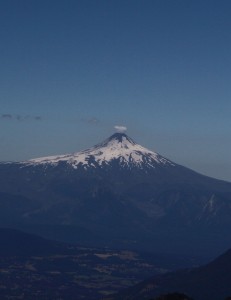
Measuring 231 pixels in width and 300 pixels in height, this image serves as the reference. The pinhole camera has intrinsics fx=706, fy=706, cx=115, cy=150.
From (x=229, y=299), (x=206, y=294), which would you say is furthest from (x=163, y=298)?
(x=206, y=294)

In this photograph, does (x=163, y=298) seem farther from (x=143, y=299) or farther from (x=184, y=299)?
(x=143, y=299)

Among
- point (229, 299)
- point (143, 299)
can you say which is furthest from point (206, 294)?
point (229, 299)

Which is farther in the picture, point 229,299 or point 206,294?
point 206,294

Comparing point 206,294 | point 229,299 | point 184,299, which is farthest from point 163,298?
point 206,294

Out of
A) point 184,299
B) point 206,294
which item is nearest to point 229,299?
point 184,299

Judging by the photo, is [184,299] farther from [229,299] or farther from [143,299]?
[143,299]

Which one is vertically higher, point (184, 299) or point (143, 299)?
point (184, 299)

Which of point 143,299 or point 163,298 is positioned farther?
point 143,299
